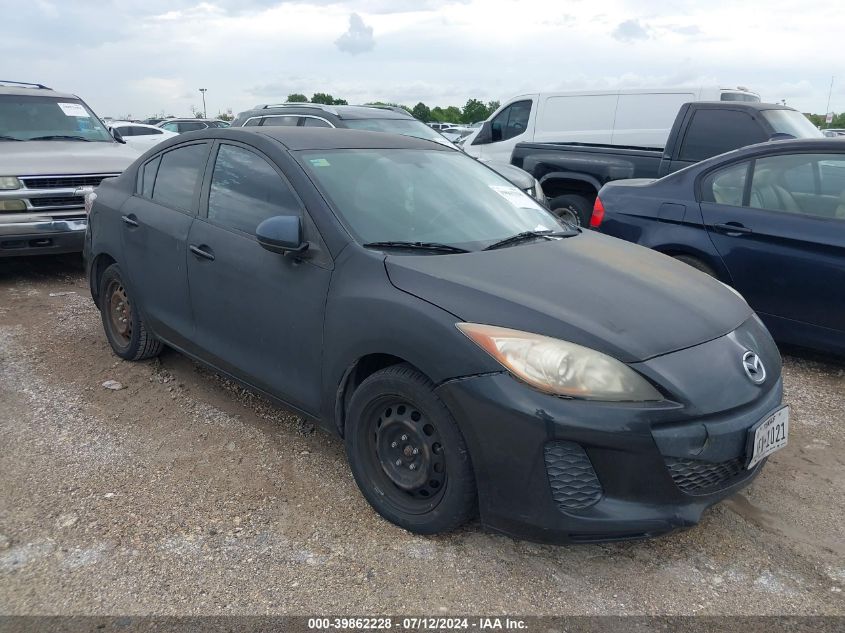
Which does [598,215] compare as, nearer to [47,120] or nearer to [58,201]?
[58,201]

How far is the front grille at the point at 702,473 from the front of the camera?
2438 mm

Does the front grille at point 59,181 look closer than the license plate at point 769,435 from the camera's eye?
No

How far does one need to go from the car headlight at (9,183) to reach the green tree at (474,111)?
53.3 metres

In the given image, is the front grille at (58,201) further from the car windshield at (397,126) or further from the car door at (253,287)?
the car door at (253,287)

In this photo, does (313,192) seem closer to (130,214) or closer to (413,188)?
(413,188)

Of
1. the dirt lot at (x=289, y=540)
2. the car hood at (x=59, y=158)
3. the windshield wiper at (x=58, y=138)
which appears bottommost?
the dirt lot at (x=289, y=540)

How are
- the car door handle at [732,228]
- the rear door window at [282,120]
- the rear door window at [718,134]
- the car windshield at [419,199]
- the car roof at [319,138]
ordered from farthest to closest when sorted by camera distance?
the rear door window at [282,120]
the rear door window at [718,134]
the car door handle at [732,228]
the car roof at [319,138]
the car windshield at [419,199]

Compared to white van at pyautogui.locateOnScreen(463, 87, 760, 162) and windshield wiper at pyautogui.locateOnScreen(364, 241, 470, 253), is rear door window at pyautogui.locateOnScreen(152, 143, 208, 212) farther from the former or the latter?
white van at pyautogui.locateOnScreen(463, 87, 760, 162)

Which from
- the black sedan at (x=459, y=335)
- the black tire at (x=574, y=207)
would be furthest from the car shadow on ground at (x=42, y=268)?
the black tire at (x=574, y=207)

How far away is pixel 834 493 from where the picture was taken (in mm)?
3236

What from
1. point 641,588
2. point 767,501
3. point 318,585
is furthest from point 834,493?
point 318,585

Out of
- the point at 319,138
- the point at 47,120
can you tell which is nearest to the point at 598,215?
the point at 319,138

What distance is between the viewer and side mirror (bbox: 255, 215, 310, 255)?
3.07 metres

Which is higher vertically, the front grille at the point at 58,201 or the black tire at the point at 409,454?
the front grille at the point at 58,201
